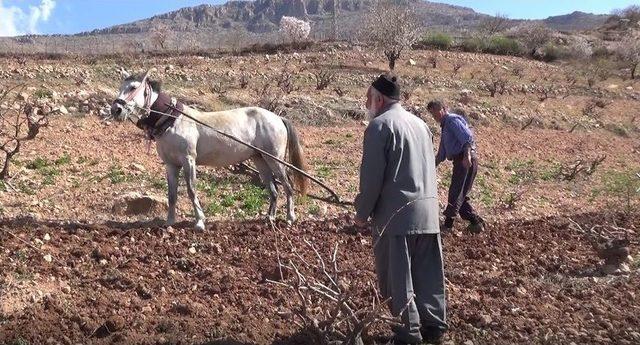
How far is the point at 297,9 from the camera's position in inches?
6152

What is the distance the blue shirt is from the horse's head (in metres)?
3.21

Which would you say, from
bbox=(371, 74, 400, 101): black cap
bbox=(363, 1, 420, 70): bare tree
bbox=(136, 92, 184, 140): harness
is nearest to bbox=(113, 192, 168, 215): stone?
bbox=(136, 92, 184, 140): harness

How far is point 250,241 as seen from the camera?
710 centimetres

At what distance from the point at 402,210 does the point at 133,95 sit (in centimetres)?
368

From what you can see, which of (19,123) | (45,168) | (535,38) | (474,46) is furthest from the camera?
(535,38)

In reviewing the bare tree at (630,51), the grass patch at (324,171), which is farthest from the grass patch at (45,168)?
the bare tree at (630,51)

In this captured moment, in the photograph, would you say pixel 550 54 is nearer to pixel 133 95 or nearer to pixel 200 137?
pixel 200 137

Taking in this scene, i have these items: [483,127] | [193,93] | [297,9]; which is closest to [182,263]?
[193,93]

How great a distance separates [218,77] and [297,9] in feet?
457

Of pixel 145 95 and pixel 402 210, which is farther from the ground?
pixel 145 95

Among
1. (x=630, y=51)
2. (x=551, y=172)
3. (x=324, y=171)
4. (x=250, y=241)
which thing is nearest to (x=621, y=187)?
(x=551, y=172)

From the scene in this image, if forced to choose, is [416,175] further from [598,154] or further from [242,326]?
[598,154]

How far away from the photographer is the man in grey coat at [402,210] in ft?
14.2

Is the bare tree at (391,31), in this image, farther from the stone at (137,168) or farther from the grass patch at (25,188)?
the grass patch at (25,188)
